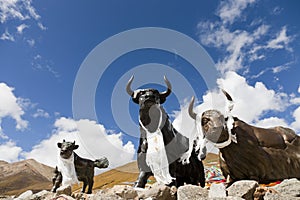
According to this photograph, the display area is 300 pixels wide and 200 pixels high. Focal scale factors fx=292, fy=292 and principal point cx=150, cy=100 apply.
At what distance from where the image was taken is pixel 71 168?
6172mm

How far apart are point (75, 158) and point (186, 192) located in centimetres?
446

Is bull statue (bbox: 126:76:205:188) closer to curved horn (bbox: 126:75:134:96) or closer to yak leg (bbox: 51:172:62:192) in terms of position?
curved horn (bbox: 126:75:134:96)

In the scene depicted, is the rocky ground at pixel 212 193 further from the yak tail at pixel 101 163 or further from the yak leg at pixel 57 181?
the yak tail at pixel 101 163

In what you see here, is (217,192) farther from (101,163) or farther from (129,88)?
(101,163)

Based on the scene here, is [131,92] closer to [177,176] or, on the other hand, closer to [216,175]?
[177,176]

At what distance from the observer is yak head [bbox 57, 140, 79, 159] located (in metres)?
6.23

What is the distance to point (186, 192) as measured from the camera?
248cm

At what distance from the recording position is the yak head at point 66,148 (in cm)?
623

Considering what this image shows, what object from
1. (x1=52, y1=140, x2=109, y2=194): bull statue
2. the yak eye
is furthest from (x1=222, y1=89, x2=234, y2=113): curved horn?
(x1=52, y1=140, x2=109, y2=194): bull statue

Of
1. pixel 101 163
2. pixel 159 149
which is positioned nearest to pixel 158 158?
pixel 159 149

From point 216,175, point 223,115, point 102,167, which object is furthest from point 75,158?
point 223,115

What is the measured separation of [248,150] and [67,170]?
4.05 m

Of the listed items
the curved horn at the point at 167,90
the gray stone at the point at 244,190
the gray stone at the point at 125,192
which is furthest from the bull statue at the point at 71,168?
the gray stone at the point at 244,190

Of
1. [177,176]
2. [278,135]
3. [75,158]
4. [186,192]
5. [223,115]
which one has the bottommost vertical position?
[186,192]
